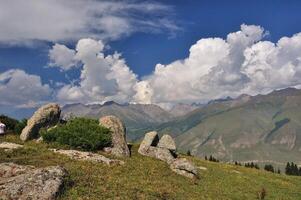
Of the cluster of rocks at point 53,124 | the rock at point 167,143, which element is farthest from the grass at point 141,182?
the rock at point 167,143

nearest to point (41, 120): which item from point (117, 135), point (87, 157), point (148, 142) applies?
point (117, 135)

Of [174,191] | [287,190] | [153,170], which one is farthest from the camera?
[287,190]

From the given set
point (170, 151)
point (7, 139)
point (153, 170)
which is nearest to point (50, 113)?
point (7, 139)

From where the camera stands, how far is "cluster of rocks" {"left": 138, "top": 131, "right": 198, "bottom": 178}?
53181mm

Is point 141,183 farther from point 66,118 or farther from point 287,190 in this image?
point 66,118

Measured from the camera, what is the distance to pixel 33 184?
3303 centimetres

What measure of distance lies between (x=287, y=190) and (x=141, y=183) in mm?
24106

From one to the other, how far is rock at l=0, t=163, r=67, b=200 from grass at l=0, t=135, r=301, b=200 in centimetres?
100

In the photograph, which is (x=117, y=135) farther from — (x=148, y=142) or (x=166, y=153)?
(x=166, y=153)

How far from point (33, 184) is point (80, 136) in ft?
88.5

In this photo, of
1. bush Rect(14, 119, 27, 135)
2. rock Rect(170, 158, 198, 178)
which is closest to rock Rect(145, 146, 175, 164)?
rock Rect(170, 158, 198, 178)

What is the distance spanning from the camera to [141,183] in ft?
141

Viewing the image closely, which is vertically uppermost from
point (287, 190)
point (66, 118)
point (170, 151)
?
point (66, 118)

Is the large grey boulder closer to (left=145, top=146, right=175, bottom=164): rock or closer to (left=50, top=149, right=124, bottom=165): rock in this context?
(left=145, top=146, right=175, bottom=164): rock
